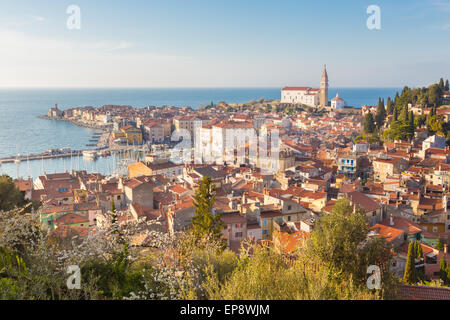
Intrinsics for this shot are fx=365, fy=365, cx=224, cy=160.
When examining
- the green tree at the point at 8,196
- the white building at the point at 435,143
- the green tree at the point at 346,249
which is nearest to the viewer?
the green tree at the point at 346,249

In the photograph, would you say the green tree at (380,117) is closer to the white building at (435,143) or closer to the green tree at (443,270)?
the white building at (435,143)

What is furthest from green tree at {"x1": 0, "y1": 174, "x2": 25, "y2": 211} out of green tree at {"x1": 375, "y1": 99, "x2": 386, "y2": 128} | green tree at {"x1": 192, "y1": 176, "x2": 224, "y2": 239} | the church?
the church

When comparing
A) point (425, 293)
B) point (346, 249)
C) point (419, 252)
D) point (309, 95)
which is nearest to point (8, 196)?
point (346, 249)

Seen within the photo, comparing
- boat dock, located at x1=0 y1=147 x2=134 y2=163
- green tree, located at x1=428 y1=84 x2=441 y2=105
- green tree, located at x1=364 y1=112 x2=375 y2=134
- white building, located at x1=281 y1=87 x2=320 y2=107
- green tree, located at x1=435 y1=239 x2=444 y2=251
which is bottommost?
green tree, located at x1=435 y1=239 x2=444 y2=251

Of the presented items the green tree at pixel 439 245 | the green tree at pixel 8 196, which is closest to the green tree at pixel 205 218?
the green tree at pixel 8 196

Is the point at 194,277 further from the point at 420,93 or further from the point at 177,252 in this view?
the point at 420,93

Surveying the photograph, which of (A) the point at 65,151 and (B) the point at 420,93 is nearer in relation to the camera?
(B) the point at 420,93

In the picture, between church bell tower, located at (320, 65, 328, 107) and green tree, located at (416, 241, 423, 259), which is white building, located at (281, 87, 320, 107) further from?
green tree, located at (416, 241, 423, 259)
